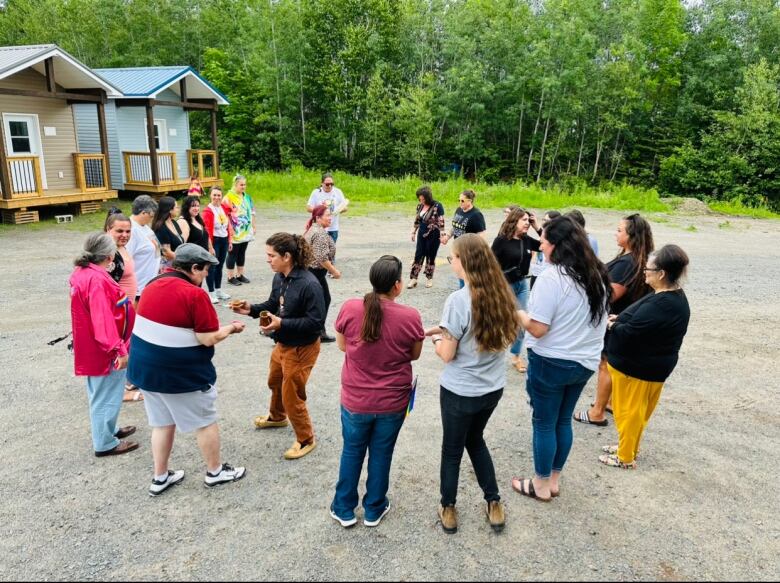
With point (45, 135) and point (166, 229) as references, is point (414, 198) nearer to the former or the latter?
point (45, 135)

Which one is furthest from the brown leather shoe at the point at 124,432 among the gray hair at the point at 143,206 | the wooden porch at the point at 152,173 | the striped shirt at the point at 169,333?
the wooden porch at the point at 152,173

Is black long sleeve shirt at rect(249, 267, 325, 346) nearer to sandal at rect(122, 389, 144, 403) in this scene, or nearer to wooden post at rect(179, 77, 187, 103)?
sandal at rect(122, 389, 144, 403)

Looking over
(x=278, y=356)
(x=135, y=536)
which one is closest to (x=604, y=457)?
(x=278, y=356)

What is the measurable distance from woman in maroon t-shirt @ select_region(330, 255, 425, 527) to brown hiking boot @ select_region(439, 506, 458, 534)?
0.36 meters

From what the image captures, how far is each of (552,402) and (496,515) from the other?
708mm

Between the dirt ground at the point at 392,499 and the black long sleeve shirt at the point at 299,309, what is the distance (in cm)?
91

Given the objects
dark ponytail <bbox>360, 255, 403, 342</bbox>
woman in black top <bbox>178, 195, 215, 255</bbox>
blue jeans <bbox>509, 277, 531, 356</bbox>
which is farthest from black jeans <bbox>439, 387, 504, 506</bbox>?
woman in black top <bbox>178, 195, 215, 255</bbox>

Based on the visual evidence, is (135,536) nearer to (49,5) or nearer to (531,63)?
(531,63)

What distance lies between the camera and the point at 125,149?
748 inches

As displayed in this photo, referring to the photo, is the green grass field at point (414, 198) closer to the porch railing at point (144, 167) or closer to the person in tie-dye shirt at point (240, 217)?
the porch railing at point (144, 167)

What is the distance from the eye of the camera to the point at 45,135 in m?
15.5

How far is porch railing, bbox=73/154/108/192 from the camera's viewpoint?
1538 cm

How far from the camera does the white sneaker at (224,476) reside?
3.59 meters

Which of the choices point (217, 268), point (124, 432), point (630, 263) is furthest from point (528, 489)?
point (217, 268)
